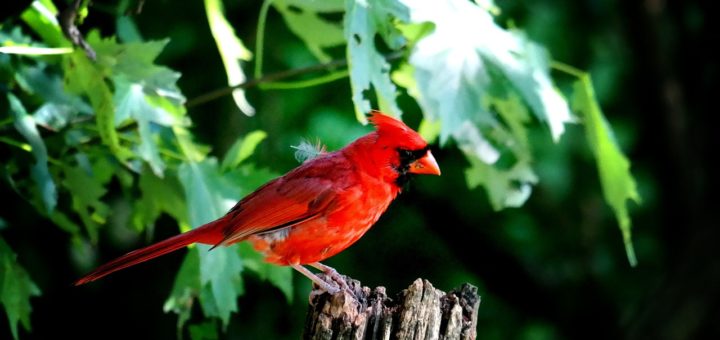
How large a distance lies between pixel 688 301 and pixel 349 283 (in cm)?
257

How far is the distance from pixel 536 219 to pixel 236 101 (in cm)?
286

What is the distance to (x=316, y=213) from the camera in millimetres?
2182

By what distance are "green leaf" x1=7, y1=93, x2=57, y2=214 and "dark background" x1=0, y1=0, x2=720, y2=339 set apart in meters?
1.70

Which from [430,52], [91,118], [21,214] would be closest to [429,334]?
[430,52]

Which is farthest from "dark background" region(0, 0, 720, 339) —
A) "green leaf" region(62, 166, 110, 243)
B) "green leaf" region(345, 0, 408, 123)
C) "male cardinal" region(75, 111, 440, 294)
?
"green leaf" region(345, 0, 408, 123)

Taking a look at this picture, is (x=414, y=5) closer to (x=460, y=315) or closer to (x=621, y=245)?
(x=460, y=315)

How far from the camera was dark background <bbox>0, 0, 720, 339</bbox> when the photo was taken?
14.9ft

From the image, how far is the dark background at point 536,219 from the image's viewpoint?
4527 mm

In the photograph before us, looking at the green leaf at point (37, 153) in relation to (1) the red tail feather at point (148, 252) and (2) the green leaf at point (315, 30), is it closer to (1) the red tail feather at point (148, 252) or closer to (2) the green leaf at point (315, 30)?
(1) the red tail feather at point (148, 252)

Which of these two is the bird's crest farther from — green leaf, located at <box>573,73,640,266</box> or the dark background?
the dark background

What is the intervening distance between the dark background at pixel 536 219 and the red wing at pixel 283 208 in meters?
2.12

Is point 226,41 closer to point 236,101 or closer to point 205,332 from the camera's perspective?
point 236,101

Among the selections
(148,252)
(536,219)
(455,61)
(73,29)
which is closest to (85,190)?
→ (73,29)

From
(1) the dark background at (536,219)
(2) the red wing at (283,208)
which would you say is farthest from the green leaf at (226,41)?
(1) the dark background at (536,219)
